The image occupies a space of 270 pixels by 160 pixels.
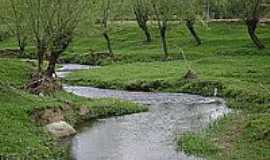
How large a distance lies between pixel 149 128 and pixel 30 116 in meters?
6.28

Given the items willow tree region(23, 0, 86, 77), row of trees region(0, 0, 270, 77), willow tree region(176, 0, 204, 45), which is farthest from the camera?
willow tree region(176, 0, 204, 45)

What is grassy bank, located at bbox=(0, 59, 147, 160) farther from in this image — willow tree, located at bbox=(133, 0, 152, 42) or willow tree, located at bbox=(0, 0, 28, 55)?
willow tree, located at bbox=(133, 0, 152, 42)

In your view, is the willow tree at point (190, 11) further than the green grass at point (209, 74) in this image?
A: Yes

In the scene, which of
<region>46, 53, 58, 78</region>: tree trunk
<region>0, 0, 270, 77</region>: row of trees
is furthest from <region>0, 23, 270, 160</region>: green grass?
<region>0, 0, 270, 77</region>: row of trees

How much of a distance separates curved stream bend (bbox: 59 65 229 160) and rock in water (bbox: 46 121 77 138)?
1.76ft

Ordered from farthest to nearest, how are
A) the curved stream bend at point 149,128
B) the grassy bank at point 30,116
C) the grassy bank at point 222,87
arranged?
1. the grassy bank at point 222,87
2. the curved stream bend at point 149,128
3. the grassy bank at point 30,116

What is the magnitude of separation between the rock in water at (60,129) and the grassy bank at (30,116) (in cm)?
53

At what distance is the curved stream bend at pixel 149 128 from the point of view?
2775cm

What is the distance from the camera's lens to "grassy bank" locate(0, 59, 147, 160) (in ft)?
87.8

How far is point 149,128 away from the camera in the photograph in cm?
3372

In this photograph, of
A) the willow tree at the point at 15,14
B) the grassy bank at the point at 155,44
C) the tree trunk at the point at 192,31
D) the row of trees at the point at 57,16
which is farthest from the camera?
the tree trunk at the point at 192,31

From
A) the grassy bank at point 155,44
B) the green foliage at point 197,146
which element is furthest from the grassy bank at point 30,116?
the grassy bank at point 155,44

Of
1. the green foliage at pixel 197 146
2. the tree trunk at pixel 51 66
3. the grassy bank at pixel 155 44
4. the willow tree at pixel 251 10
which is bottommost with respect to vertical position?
the grassy bank at pixel 155 44

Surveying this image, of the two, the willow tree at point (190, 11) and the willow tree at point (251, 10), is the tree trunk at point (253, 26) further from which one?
the willow tree at point (190, 11)
